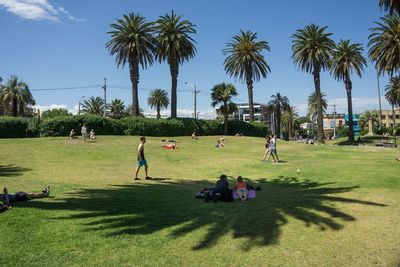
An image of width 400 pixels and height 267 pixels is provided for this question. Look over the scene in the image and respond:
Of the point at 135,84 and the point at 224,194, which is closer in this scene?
the point at 224,194

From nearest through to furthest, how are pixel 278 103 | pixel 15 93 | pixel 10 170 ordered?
pixel 10 170 → pixel 15 93 → pixel 278 103

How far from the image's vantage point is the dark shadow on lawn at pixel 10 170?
1791 centimetres

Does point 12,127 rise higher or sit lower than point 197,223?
higher

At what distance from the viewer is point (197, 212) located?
35.0 ft

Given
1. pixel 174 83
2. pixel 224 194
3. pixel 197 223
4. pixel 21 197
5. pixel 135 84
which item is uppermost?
pixel 174 83

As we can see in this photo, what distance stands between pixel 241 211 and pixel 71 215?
14.2 ft

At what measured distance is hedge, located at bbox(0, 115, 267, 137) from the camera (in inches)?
1620

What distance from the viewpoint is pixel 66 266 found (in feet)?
22.4

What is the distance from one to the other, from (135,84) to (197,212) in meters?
39.6

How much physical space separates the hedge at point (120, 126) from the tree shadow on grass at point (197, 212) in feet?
95.1

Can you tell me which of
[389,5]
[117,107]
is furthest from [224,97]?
[117,107]

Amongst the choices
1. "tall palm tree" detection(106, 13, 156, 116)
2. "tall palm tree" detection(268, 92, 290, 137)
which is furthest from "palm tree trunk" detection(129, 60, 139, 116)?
"tall palm tree" detection(268, 92, 290, 137)

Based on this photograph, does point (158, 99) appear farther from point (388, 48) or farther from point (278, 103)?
point (388, 48)

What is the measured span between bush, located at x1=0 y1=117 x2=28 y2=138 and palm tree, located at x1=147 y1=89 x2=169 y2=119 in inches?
2479
